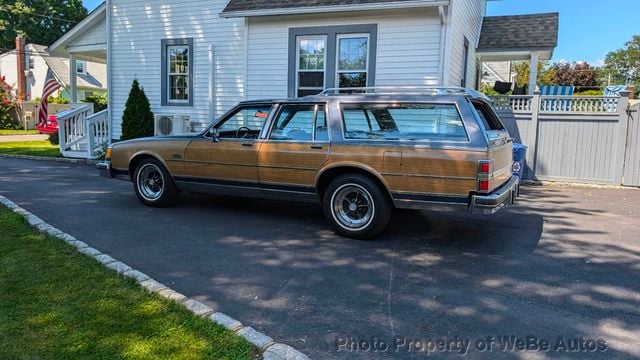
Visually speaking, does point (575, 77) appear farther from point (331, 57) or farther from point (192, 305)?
point (192, 305)

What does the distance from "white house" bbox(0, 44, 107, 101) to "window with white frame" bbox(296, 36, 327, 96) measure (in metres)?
31.2

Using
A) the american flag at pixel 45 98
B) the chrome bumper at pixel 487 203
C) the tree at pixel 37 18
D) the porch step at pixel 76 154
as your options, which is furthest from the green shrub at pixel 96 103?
the tree at pixel 37 18

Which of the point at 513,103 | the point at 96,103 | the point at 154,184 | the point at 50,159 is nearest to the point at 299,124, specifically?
the point at 154,184

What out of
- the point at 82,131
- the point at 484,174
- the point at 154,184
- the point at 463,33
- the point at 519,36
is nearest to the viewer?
the point at 484,174

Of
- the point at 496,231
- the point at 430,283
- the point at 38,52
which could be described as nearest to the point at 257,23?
the point at 496,231

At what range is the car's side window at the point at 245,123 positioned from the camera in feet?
22.3

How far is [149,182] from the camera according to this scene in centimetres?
766

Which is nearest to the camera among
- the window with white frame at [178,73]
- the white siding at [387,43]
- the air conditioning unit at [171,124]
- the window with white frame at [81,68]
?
the white siding at [387,43]

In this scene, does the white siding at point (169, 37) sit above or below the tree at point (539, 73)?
below

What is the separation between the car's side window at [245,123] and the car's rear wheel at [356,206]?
150 centimetres

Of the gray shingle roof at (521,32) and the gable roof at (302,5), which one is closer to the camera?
the gable roof at (302,5)

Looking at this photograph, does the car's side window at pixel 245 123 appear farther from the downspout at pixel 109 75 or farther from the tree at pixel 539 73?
the tree at pixel 539 73

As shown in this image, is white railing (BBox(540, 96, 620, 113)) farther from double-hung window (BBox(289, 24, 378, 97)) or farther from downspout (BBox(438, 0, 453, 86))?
double-hung window (BBox(289, 24, 378, 97))

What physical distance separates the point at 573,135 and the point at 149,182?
8.86 metres
